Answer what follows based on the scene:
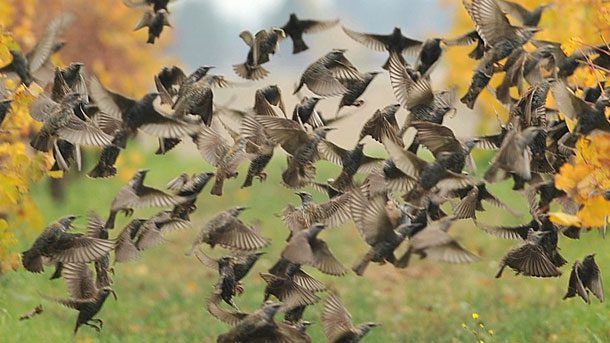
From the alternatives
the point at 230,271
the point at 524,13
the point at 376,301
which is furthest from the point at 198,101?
the point at 376,301

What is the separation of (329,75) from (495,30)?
4.66ft

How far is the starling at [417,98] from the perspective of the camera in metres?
8.02

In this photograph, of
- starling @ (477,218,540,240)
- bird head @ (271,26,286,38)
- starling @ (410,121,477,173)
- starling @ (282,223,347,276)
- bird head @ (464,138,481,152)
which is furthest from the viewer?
bird head @ (271,26,286,38)

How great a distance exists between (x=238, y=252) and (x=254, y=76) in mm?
1691

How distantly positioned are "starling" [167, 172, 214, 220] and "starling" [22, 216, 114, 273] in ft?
2.12

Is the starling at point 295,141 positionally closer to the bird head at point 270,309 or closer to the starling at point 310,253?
the starling at point 310,253

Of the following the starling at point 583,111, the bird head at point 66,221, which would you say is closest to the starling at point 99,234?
the bird head at point 66,221

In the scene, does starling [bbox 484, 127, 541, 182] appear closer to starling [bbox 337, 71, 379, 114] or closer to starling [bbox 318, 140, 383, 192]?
starling [bbox 318, 140, 383, 192]

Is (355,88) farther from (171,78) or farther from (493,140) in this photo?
(171,78)

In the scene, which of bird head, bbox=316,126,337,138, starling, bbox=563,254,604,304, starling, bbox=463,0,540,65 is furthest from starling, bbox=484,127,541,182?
starling, bbox=563,254,604,304

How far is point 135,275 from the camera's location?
621 inches

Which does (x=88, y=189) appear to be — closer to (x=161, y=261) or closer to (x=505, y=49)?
(x=161, y=261)

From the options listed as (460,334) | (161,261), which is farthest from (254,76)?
(161,261)

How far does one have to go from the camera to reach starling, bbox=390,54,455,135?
802cm
